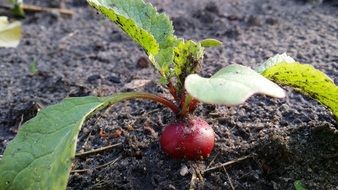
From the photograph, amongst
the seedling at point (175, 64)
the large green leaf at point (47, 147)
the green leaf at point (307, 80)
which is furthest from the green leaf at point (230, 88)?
the large green leaf at point (47, 147)

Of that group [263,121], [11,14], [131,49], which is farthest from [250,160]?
[11,14]

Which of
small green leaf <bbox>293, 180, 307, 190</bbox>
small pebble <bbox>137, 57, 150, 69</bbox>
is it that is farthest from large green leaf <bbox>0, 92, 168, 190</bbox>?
small pebble <bbox>137, 57, 150, 69</bbox>

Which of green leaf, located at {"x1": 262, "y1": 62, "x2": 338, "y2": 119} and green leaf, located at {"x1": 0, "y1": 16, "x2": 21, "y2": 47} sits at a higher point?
green leaf, located at {"x1": 262, "y1": 62, "x2": 338, "y2": 119}

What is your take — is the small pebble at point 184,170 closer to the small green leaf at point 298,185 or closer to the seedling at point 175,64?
the seedling at point 175,64

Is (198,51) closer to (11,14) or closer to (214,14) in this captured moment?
(214,14)

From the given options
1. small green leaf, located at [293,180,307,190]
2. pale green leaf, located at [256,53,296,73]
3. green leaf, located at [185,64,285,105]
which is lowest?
small green leaf, located at [293,180,307,190]

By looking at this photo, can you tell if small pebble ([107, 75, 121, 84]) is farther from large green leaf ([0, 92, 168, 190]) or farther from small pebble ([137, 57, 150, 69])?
large green leaf ([0, 92, 168, 190])

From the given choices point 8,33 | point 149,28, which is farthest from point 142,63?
point 149,28
